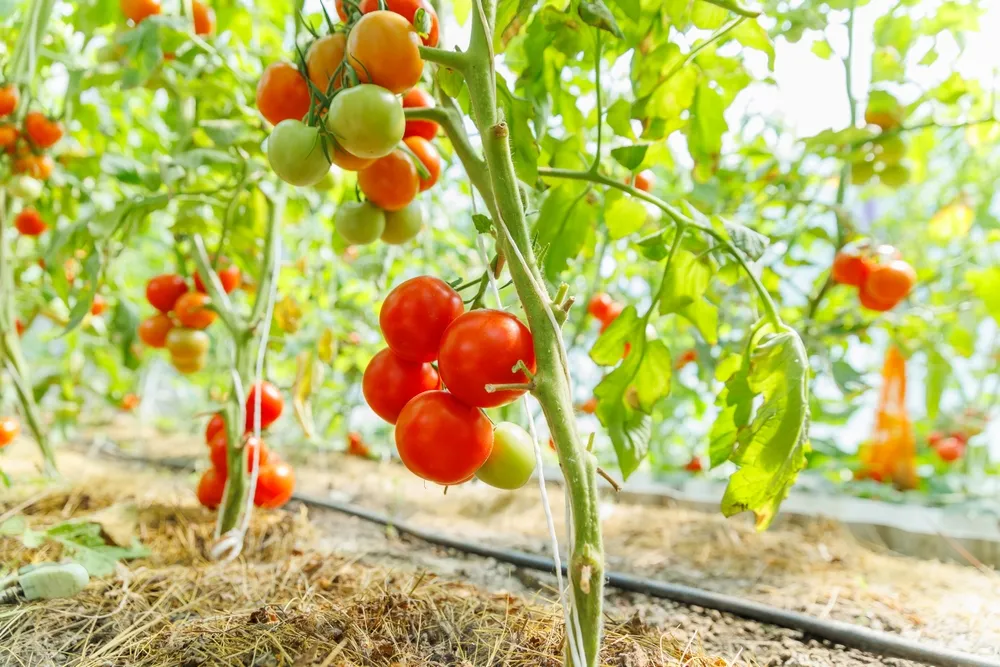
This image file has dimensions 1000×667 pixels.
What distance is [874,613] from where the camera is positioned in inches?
43.0

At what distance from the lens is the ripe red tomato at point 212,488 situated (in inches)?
50.1

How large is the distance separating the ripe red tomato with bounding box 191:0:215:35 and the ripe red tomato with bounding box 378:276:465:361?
1076mm

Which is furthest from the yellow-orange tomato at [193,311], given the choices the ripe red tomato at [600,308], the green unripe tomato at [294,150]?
the ripe red tomato at [600,308]

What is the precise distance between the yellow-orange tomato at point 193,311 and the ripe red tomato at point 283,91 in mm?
770

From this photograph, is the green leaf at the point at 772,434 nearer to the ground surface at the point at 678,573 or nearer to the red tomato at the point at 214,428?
the ground surface at the point at 678,573

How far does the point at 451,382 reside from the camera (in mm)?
599

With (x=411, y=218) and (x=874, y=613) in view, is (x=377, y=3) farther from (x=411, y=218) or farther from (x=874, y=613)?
(x=874, y=613)

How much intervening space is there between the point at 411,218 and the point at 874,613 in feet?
3.49

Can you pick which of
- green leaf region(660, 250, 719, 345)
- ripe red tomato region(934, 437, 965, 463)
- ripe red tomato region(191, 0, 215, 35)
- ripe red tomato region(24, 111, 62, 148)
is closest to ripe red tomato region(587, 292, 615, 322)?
green leaf region(660, 250, 719, 345)

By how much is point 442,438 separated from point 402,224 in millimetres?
435

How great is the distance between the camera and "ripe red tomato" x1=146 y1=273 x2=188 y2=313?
1.45 meters

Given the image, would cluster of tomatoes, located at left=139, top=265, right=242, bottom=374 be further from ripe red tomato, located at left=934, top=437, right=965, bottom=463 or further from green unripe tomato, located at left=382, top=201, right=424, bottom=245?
ripe red tomato, located at left=934, top=437, right=965, bottom=463

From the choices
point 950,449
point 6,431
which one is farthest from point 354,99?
point 950,449

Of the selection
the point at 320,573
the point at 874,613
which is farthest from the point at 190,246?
the point at 874,613
